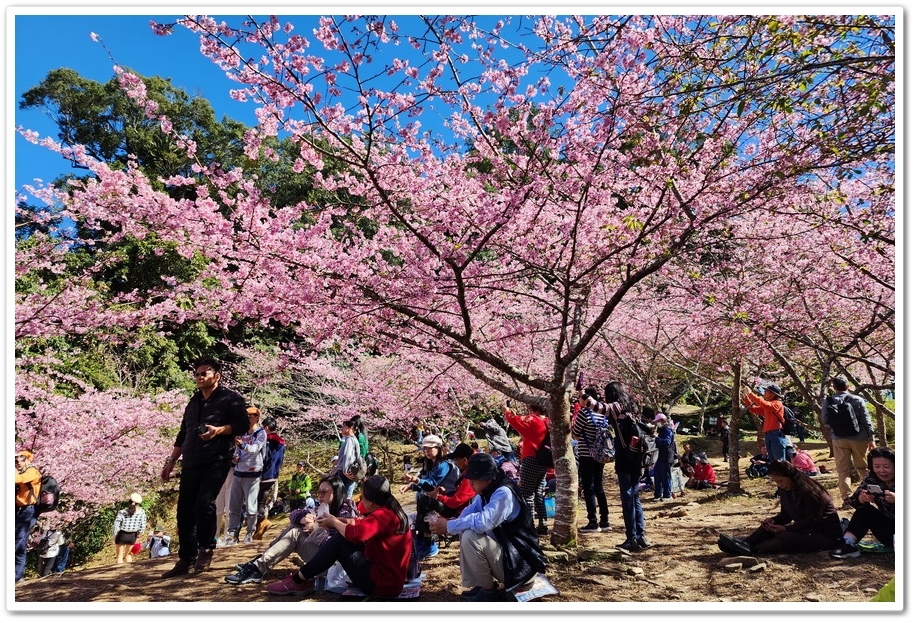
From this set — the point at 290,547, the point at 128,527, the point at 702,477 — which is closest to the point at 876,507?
the point at 290,547

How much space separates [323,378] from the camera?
1293 cm

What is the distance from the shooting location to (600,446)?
5141mm

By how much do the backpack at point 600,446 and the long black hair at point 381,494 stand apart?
2.43 metres

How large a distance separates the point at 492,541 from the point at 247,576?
1637 millimetres

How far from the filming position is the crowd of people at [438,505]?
3.19 meters

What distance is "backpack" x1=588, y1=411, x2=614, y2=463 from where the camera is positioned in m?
5.14

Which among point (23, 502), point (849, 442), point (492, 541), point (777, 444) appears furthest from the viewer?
point (777, 444)

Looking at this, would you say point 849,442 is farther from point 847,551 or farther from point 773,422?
point 847,551

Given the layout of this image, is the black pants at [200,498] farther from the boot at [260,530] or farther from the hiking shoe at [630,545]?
the hiking shoe at [630,545]

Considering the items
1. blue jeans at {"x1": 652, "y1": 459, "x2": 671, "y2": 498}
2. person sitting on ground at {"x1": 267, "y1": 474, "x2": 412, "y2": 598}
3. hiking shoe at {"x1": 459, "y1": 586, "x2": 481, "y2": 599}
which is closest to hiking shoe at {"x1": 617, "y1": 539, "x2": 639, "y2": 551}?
hiking shoe at {"x1": 459, "y1": 586, "x2": 481, "y2": 599}

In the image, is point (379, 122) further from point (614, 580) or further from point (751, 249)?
point (751, 249)

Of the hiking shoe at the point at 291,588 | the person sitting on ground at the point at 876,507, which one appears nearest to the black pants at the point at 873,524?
the person sitting on ground at the point at 876,507

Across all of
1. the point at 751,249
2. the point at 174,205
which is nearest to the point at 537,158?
the point at 174,205

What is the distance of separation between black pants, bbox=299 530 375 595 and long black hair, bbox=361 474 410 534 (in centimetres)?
29
